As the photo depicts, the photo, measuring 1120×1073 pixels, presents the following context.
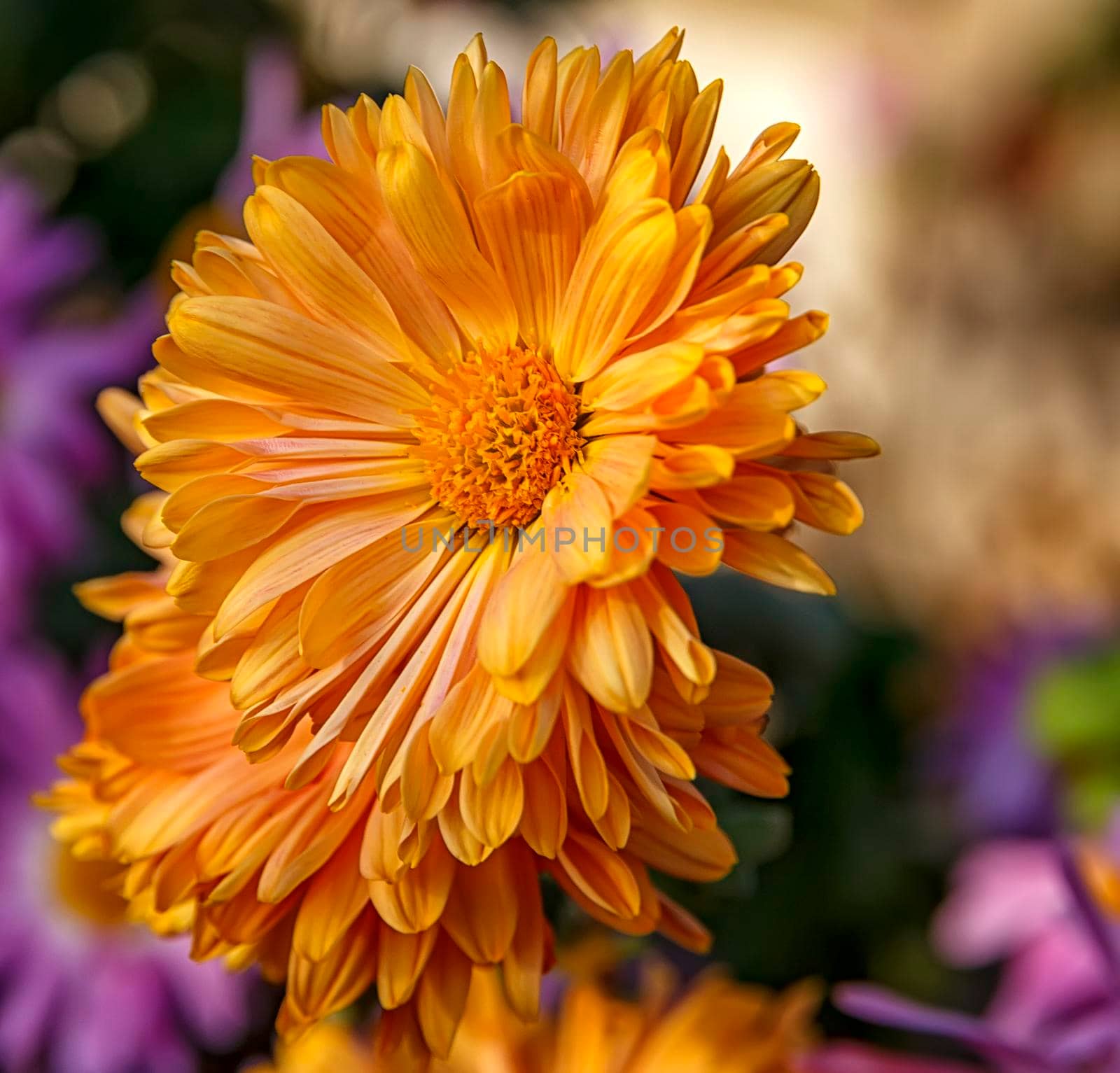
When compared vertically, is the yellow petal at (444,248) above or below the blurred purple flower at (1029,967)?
above

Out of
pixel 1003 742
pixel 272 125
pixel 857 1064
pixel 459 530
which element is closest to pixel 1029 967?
pixel 857 1064

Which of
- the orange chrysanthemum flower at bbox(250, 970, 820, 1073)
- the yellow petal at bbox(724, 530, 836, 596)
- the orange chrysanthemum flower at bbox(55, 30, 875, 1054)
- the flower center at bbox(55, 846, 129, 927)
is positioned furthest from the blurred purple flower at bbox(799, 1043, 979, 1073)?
the flower center at bbox(55, 846, 129, 927)

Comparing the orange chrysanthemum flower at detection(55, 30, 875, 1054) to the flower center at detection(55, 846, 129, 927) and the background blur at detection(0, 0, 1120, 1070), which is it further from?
the flower center at detection(55, 846, 129, 927)

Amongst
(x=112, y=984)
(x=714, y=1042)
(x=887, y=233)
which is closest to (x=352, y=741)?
(x=714, y=1042)

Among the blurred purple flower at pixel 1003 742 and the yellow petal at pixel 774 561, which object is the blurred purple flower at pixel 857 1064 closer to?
the yellow petal at pixel 774 561

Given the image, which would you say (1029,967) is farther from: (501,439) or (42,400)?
(42,400)

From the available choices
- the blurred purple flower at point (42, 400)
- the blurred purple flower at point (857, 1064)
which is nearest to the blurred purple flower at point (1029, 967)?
the blurred purple flower at point (857, 1064)

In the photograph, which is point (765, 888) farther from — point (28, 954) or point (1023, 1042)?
point (28, 954)
